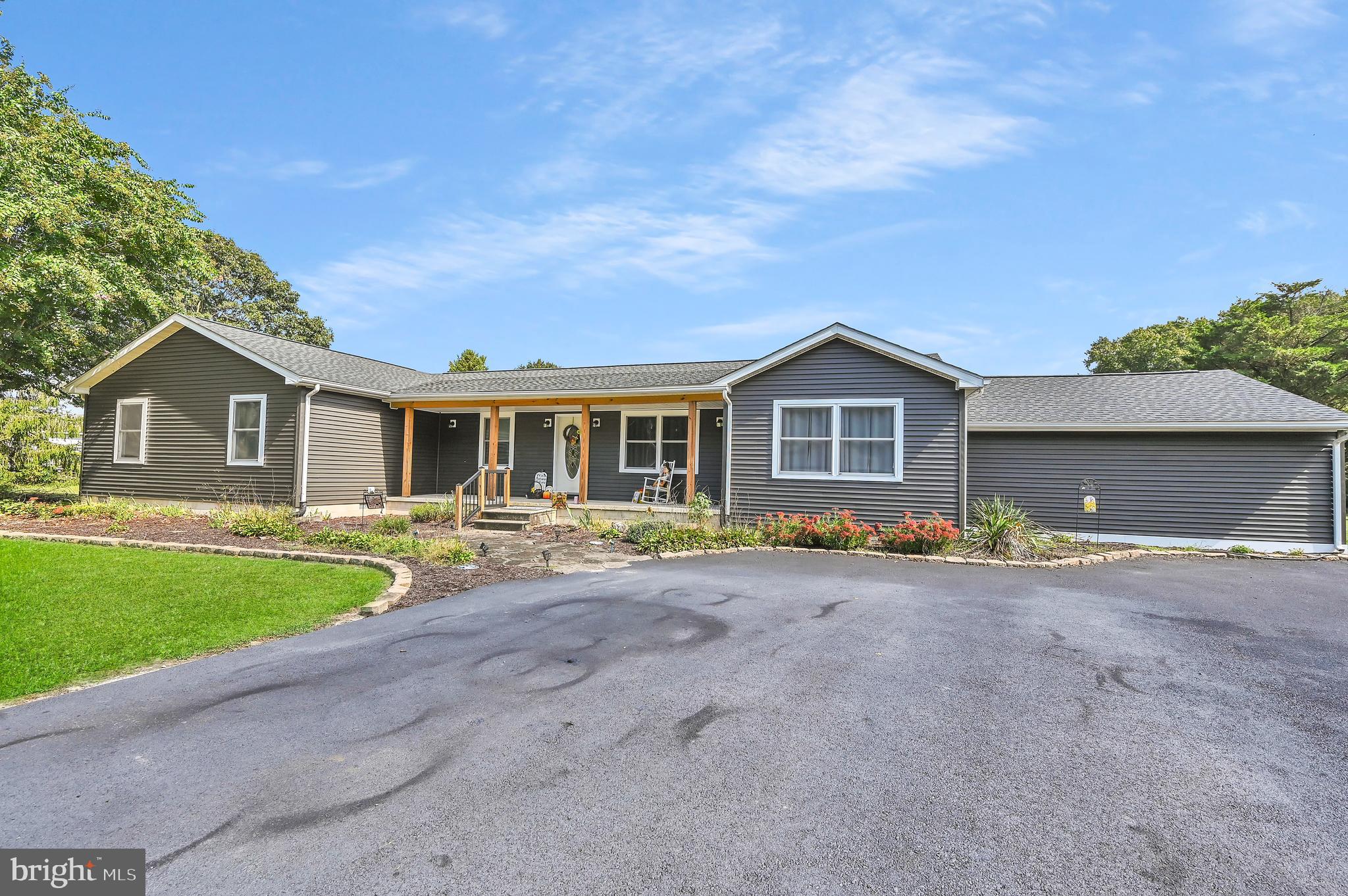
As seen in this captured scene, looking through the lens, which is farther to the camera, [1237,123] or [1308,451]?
[1308,451]

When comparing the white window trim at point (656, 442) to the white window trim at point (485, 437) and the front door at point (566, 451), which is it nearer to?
the front door at point (566, 451)

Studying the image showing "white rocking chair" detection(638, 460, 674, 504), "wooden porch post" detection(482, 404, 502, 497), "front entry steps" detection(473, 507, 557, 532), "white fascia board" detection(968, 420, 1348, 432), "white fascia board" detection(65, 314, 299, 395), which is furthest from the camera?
"wooden porch post" detection(482, 404, 502, 497)

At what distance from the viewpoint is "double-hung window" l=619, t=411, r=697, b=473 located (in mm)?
15797

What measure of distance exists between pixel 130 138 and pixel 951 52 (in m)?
21.6

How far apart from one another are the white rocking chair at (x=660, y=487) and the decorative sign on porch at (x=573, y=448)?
6.52 feet

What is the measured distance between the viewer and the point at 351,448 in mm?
15398

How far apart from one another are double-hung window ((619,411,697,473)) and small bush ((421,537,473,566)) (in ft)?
22.8

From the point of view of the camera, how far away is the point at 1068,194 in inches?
505

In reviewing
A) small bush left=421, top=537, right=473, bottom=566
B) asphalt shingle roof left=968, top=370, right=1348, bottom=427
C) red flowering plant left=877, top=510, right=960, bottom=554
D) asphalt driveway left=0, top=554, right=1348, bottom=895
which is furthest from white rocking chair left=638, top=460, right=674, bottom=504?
asphalt driveway left=0, top=554, right=1348, bottom=895

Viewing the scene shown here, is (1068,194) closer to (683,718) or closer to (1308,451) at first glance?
(1308,451)

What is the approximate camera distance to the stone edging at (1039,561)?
1009 centimetres

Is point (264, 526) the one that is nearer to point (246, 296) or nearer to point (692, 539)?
point (692, 539)

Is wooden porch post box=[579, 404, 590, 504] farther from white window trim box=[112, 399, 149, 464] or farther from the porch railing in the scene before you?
white window trim box=[112, 399, 149, 464]

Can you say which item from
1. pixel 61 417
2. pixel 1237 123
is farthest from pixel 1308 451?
pixel 61 417
